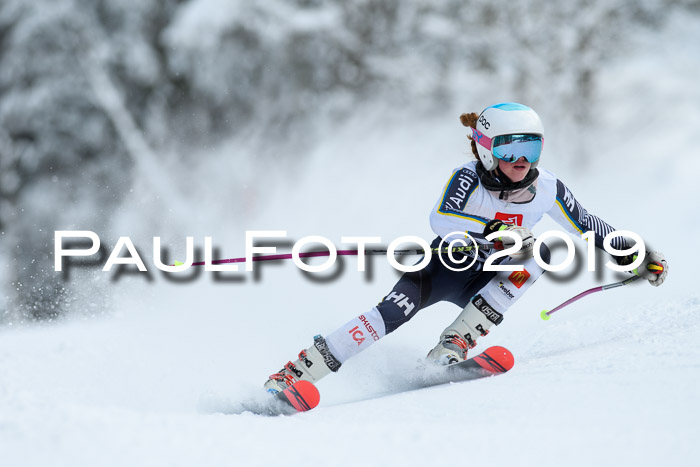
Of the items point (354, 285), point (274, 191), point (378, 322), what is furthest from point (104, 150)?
point (378, 322)

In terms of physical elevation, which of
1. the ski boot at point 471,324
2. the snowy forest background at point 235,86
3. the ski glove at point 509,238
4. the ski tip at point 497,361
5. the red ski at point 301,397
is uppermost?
the snowy forest background at point 235,86

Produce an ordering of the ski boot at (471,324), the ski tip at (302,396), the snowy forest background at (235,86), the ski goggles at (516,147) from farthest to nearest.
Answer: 1. the snowy forest background at (235,86)
2. the ski boot at (471,324)
3. the ski goggles at (516,147)
4. the ski tip at (302,396)

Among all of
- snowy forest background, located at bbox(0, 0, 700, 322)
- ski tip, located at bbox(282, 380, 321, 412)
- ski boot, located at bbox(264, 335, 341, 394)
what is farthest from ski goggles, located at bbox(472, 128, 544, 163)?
snowy forest background, located at bbox(0, 0, 700, 322)

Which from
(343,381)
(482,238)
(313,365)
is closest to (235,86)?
(343,381)

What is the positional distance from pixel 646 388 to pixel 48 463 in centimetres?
172

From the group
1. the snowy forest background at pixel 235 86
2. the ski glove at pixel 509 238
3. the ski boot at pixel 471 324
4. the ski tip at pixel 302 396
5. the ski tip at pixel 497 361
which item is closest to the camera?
the ski tip at pixel 302 396

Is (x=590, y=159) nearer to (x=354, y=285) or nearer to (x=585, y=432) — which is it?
(x=354, y=285)

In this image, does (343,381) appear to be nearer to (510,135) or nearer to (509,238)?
(509,238)

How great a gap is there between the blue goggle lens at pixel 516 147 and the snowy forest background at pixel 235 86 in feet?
34.0

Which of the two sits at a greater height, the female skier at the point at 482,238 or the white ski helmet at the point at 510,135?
the white ski helmet at the point at 510,135

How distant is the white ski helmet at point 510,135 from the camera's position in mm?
3068

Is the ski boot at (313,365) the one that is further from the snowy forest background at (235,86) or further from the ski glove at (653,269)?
the snowy forest background at (235,86)

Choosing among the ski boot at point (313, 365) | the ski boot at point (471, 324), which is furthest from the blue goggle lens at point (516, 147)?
the ski boot at point (313, 365)

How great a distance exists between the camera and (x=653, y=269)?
326cm
